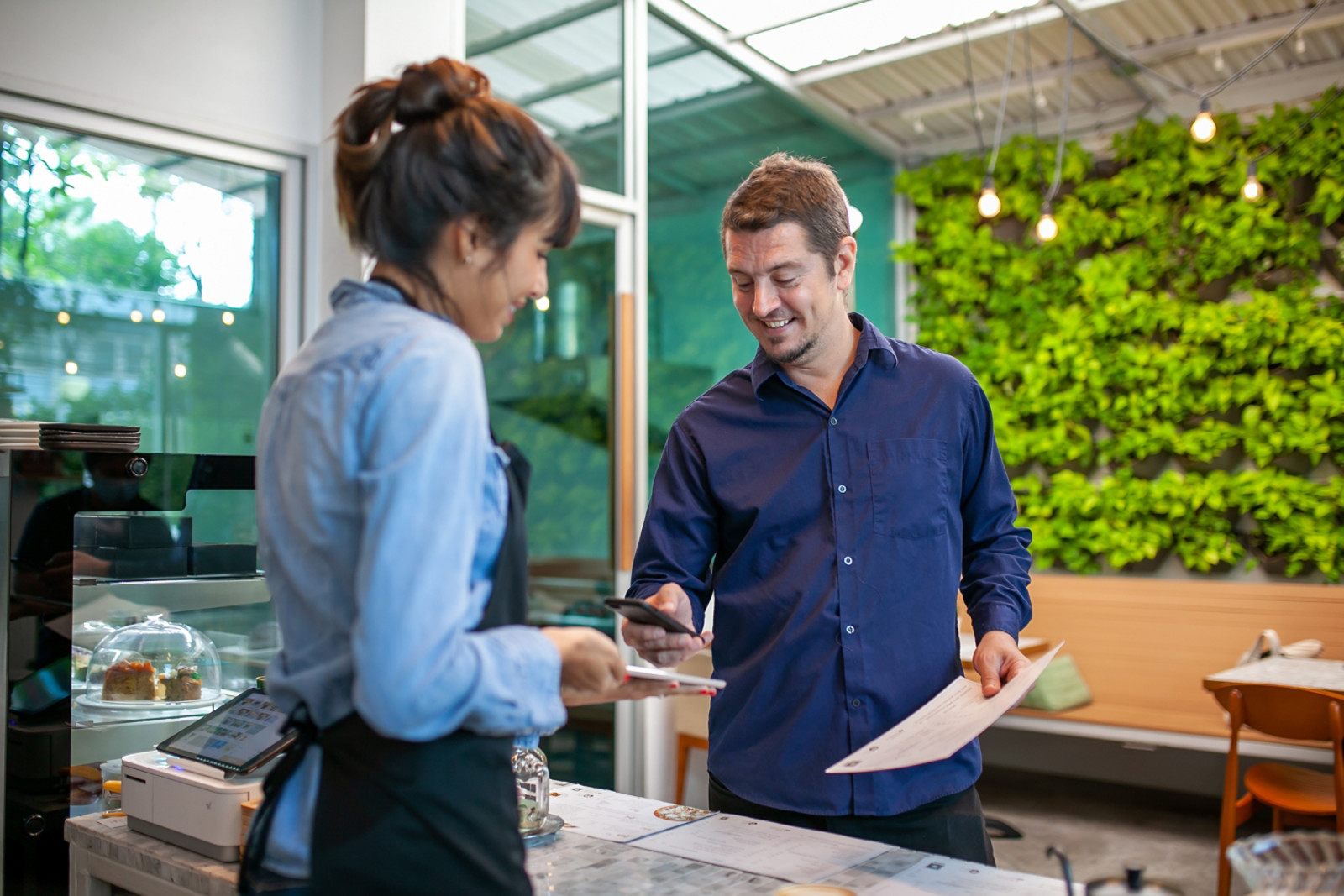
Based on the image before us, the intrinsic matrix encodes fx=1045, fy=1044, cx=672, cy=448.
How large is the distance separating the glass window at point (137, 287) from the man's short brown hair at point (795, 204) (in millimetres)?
2093

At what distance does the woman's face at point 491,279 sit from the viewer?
0.99 metres

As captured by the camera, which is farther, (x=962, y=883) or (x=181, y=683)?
(x=181, y=683)

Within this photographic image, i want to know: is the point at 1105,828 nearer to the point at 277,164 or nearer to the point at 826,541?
the point at 826,541

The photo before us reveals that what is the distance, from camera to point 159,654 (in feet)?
7.27

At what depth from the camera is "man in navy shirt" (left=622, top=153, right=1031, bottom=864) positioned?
72.0 inches

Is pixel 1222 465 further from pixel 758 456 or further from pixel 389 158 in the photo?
pixel 389 158

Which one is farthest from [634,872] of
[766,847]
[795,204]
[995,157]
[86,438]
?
[995,157]

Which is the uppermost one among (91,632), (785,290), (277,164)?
(277,164)

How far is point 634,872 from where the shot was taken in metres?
1.50

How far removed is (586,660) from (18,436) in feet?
5.28

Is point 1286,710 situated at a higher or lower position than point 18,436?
lower

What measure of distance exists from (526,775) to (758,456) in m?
0.72

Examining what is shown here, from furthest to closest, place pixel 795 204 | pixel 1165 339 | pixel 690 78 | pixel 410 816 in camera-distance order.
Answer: pixel 1165 339 → pixel 690 78 → pixel 795 204 → pixel 410 816

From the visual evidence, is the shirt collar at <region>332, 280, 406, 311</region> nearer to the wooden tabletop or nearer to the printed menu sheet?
the printed menu sheet
